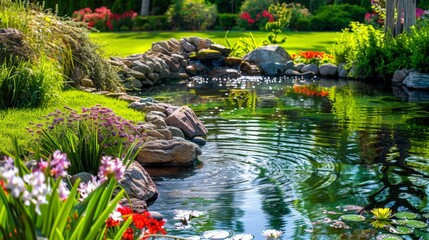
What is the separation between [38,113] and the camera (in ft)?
33.0

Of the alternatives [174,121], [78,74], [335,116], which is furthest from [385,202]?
[78,74]

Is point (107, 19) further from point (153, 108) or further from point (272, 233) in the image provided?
point (272, 233)

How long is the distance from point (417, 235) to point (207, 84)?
42.3 ft

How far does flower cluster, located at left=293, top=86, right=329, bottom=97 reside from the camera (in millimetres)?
16484

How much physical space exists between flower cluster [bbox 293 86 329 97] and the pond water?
3.81 feet

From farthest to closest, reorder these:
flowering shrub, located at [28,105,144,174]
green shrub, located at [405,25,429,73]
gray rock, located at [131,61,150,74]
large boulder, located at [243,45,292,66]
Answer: large boulder, located at [243,45,292,66] → gray rock, located at [131,61,150,74] → green shrub, located at [405,25,429,73] → flowering shrub, located at [28,105,144,174]

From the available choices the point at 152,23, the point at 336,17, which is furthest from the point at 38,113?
the point at 336,17

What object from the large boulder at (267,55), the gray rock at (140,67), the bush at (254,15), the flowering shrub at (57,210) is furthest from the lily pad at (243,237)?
the bush at (254,15)

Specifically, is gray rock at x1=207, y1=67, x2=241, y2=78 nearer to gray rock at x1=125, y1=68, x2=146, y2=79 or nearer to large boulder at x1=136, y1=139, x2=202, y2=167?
gray rock at x1=125, y1=68, x2=146, y2=79

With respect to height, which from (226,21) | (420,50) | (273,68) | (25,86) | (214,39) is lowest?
(273,68)

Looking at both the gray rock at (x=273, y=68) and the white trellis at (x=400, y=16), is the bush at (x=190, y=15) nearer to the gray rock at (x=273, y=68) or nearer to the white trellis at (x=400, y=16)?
the gray rock at (x=273, y=68)

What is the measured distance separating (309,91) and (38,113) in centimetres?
830

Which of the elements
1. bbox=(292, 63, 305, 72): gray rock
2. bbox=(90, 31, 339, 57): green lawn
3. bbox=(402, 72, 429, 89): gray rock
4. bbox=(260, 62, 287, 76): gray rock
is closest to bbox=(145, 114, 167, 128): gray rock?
bbox=(402, 72, 429, 89): gray rock

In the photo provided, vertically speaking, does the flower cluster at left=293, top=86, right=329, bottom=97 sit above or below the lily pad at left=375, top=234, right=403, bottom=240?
above
